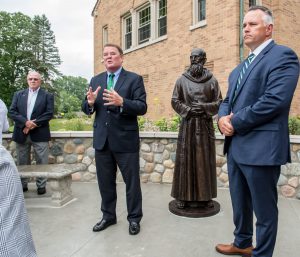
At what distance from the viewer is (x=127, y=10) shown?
47.4 ft

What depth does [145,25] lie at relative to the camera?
13.7 m

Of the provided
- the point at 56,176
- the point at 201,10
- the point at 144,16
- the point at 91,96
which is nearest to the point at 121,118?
the point at 91,96

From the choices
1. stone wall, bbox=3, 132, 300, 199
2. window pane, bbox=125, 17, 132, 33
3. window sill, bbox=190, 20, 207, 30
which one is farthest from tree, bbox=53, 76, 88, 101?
stone wall, bbox=3, 132, 300, 199

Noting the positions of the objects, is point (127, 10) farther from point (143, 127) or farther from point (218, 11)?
point (143, 127)

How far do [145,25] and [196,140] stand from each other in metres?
10.4

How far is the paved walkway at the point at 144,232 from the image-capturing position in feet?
10.7

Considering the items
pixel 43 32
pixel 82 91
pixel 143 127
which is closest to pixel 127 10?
pixel 143 127

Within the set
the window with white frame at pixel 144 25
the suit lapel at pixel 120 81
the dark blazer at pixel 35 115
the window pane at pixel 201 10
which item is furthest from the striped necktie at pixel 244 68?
the window with white frame at pixel 144 25

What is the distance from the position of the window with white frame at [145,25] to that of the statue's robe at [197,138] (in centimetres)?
828

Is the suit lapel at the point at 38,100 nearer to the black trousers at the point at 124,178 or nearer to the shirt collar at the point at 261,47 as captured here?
the black trousers at the point at 124,178

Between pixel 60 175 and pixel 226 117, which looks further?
pixel 60 175

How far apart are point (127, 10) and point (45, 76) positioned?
3157 centimetres

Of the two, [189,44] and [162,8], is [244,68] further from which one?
[162,8]

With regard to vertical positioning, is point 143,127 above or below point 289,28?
below
